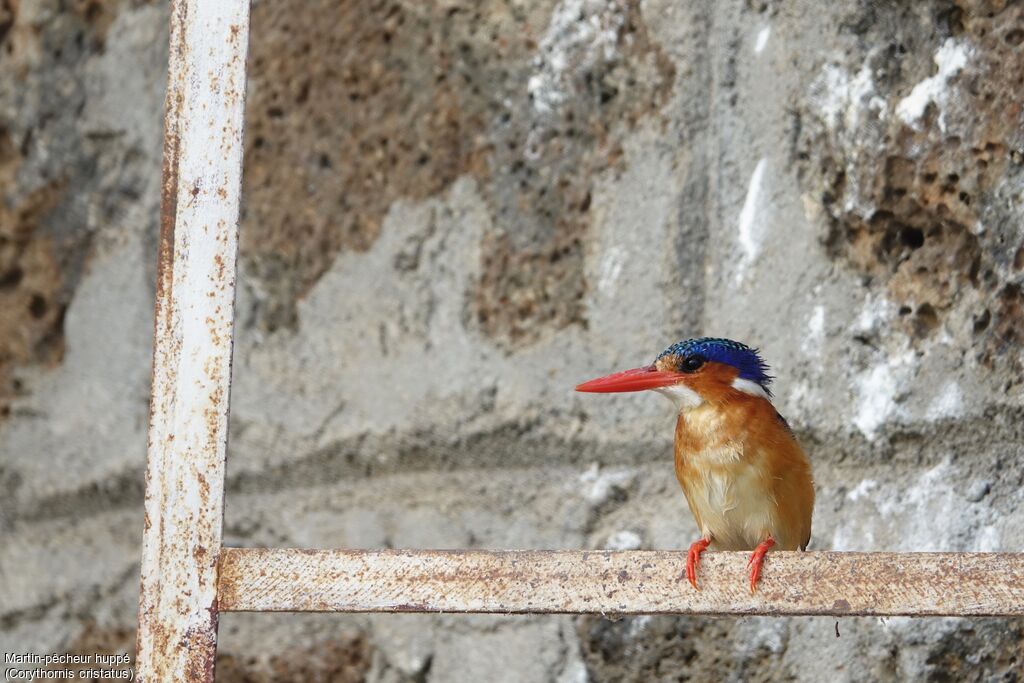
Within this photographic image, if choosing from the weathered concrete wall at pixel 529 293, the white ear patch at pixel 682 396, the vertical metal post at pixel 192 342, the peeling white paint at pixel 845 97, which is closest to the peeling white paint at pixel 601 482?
the weathered concrete wall at pixel 529 293

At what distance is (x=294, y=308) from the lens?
2.46 meters

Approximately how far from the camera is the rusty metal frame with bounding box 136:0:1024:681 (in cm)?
135

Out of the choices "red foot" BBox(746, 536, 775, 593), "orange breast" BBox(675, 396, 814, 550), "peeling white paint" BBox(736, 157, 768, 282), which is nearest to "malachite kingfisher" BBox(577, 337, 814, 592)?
"orange breast" BBox(675, 396, 814, 550)

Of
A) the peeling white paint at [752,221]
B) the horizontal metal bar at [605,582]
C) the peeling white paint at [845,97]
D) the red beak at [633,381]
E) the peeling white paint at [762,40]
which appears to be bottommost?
the horizontal metal bar at [605,582]

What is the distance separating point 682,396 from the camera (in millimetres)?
2064

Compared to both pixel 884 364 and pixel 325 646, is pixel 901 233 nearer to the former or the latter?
pixel 884 364

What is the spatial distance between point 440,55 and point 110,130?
748mm

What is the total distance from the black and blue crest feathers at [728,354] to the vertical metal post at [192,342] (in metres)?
0.69

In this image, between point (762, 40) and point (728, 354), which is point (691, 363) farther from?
point (762, 40)

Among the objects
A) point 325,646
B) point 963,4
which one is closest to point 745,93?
point 963,4

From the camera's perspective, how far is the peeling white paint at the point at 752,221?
199 centimetres

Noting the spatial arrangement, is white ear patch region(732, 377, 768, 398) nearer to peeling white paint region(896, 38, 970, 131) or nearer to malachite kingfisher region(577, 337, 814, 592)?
malachite kingfisher region(577, 337, 814, 592)

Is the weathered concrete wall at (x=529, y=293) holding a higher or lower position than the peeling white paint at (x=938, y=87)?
lower

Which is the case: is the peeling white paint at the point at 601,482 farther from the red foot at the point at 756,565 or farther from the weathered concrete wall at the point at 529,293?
the red foot at the point at 756,565
